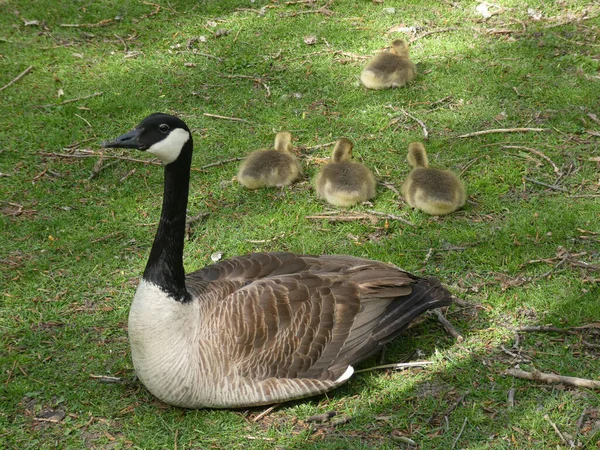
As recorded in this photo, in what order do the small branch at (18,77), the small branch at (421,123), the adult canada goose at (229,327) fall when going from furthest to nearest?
1. the small branch at (18,77)
2. the small branch at (421,123)
3. the adult canada goose at (229,327)

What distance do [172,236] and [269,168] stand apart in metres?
2.04

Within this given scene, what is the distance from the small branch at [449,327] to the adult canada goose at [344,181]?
4.40ft

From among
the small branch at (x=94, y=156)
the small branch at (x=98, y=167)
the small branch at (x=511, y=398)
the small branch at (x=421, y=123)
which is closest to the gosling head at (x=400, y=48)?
the small branch at (x=421, y=123)

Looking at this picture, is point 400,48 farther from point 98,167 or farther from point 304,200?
point 98,167

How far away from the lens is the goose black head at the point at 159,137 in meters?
3.65

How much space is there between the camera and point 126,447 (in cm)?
390

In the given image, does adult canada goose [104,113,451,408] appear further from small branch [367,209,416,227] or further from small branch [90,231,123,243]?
small branch [90,231,123,243]

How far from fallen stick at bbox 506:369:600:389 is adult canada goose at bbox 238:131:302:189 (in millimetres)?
2591

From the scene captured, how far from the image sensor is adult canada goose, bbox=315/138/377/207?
18.4ft

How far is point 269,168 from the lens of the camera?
5.86m

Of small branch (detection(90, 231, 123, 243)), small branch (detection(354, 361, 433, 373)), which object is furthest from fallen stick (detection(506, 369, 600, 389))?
small branch (detection(90, 231, 123, 243))

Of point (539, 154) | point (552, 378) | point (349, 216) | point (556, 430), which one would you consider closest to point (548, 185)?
point (539, 154)

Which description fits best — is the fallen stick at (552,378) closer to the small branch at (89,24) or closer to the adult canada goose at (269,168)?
the adult canada goose at (269,168)

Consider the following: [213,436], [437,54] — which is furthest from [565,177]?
[213,436]
